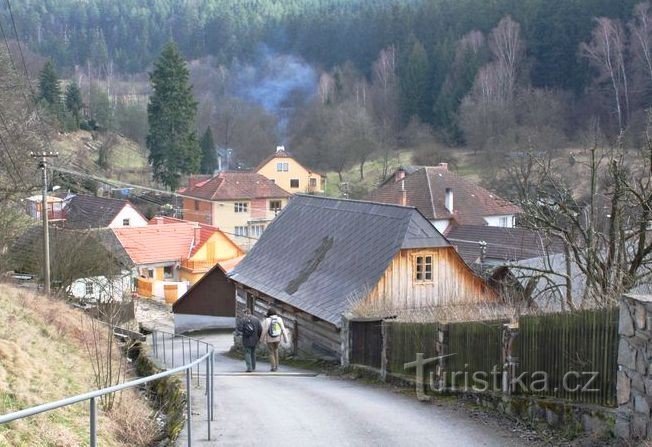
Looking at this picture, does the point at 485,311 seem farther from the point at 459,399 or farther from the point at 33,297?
the point at 33,297

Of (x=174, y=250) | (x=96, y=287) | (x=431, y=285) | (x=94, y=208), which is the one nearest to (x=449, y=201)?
(x=174, y=250)

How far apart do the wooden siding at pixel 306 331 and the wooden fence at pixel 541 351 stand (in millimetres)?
6390

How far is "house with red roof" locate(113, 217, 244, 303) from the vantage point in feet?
138

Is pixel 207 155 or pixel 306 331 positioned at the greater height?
pixel 207 155

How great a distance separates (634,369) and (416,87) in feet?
267

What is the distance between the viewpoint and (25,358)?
12844mm

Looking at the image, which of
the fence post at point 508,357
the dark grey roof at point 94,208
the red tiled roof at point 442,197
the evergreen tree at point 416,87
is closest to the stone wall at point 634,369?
the fence post at point 508,357

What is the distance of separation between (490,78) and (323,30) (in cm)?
5135

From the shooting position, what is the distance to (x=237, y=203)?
180ft

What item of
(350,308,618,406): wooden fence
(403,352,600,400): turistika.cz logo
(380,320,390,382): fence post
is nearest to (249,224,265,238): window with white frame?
(380,320,390,382): fence post

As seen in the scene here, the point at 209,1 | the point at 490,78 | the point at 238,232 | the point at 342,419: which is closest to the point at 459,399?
the point at 342,419

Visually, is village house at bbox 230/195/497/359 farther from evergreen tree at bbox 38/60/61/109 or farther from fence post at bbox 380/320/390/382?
evergreen tree at bbox 38/60/61/109

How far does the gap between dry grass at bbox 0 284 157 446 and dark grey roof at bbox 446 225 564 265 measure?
58.1 feet

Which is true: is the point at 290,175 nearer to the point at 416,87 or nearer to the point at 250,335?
the point at 416,87
